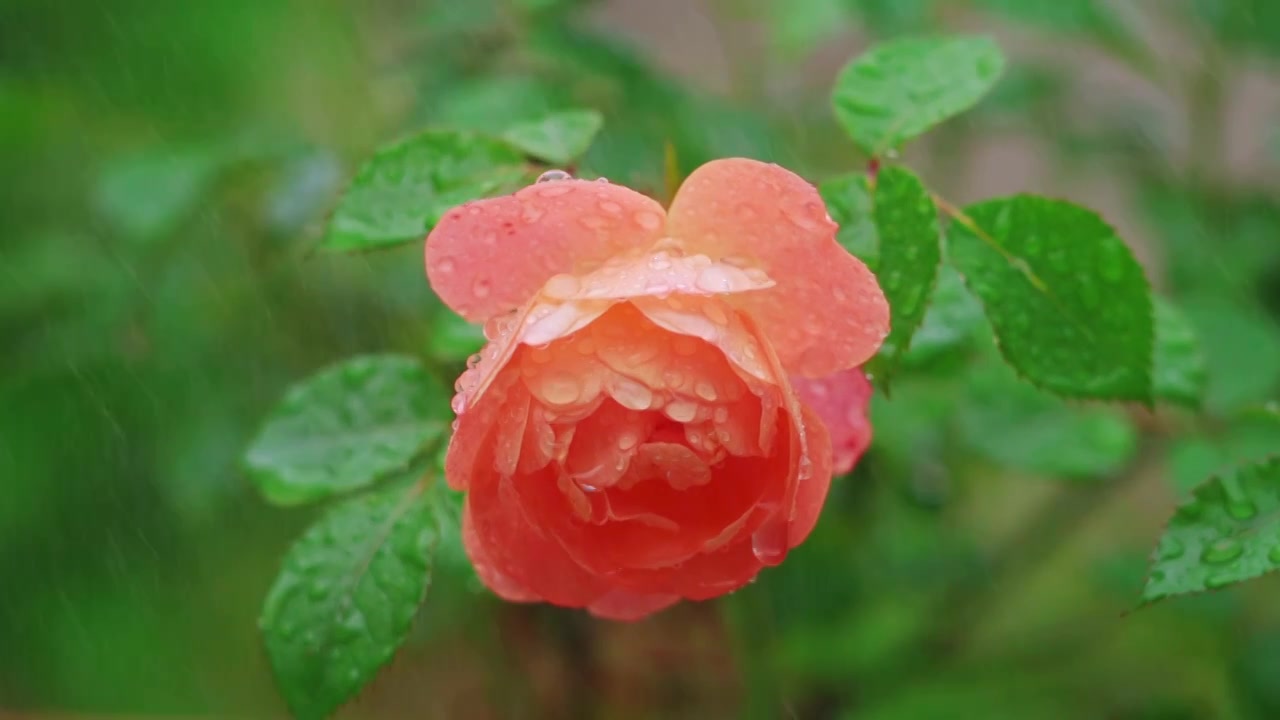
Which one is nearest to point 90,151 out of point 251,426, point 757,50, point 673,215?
point 251,426

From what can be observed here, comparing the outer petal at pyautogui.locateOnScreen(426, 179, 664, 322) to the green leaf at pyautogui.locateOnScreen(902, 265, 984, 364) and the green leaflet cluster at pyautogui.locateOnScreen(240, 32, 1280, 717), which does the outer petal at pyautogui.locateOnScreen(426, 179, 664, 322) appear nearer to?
the green leaflet cluster at pyautogui.locateOnScreen(240, 32, 1280, 717)

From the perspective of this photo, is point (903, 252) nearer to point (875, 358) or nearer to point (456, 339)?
point (875, 358)

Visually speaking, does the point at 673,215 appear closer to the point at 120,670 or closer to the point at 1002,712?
the point at 1002,712

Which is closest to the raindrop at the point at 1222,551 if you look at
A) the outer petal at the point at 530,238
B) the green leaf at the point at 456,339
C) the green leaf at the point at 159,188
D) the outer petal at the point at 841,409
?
the outer petal at the point at 841,409

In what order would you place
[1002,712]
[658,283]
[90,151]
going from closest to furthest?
1. [658,283]
2. [1002,712]
3. [90,151]

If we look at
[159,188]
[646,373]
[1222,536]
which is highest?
[646,373]

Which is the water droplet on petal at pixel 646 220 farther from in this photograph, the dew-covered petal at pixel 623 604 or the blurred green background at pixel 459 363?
the blurred green background at pixel 459 363

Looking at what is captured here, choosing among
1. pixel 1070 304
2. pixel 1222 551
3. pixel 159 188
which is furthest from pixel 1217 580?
pixel 159 188
